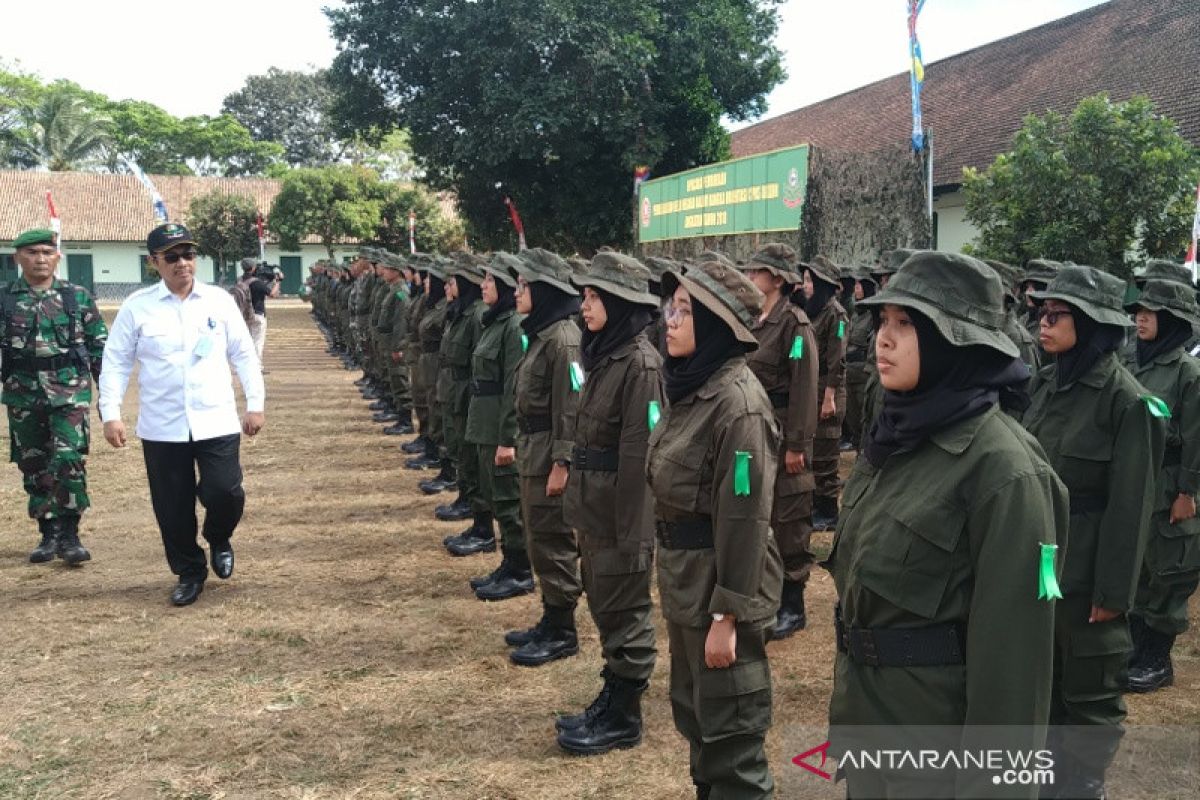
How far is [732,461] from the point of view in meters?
2.87

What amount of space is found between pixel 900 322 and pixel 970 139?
863 inches

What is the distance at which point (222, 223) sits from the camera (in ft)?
140

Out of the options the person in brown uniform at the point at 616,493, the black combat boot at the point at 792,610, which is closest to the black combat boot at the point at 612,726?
the person in brown uniform at the point at 616,493

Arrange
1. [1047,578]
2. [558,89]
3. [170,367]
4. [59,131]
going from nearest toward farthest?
[1047,578]
[170,367]
[558,89]
[59,131]

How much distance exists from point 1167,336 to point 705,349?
9.24ft

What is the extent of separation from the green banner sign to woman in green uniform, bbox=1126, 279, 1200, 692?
901 cm

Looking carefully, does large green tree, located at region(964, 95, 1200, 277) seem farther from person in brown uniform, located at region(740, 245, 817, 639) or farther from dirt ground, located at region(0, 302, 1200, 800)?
person in brown uniform, located at region(740, 245, 817, 639)

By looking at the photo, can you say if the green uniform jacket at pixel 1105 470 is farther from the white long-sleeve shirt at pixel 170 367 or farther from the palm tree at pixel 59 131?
the palm tree at pixel 59 131

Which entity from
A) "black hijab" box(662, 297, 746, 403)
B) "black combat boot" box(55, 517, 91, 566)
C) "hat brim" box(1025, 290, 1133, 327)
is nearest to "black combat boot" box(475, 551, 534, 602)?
"black combat boot" box(55, 517, 91, 566)

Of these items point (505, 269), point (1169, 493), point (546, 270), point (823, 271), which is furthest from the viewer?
point (823, 271)

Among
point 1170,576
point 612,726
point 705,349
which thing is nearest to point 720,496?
point 705,349

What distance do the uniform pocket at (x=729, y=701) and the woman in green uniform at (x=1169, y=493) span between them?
2.45 m

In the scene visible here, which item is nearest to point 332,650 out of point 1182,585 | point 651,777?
point 651,777

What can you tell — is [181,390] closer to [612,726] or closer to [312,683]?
[312,683]
